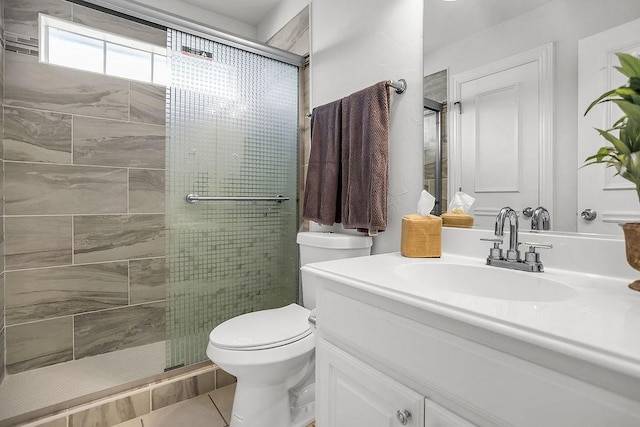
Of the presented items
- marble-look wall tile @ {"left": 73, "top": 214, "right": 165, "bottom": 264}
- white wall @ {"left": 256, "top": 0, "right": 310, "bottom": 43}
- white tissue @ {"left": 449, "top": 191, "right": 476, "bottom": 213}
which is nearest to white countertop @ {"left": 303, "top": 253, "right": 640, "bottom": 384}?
white tissue @ {"left": 449, "top": 191, "right": 476, "bottom": 213}

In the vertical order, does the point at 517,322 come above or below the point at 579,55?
below

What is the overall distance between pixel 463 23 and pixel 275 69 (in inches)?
43.6

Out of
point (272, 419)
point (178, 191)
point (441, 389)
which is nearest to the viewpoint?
point (441, 389)

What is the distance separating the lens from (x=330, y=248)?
59.5 inches

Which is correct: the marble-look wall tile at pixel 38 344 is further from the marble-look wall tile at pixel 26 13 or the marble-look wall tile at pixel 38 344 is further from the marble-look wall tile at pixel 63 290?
the marble-look wall tile at pixel 26 13

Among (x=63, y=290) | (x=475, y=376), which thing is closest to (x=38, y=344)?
(x=63, y=290)

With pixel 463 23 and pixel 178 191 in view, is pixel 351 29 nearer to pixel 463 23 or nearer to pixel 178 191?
pixel 463 23

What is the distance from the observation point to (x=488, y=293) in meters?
0.93

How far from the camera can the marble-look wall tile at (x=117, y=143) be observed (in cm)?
190

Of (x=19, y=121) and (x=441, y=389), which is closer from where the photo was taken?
(x=441, y=389)

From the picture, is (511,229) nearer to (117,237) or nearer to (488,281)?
(488,281)

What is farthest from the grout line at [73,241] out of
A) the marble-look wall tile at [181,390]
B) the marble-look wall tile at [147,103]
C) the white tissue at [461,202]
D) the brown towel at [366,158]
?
the white tissue at [461,202]

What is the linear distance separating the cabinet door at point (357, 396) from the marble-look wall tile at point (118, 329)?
1.60m

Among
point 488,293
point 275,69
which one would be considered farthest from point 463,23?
point 275,69
